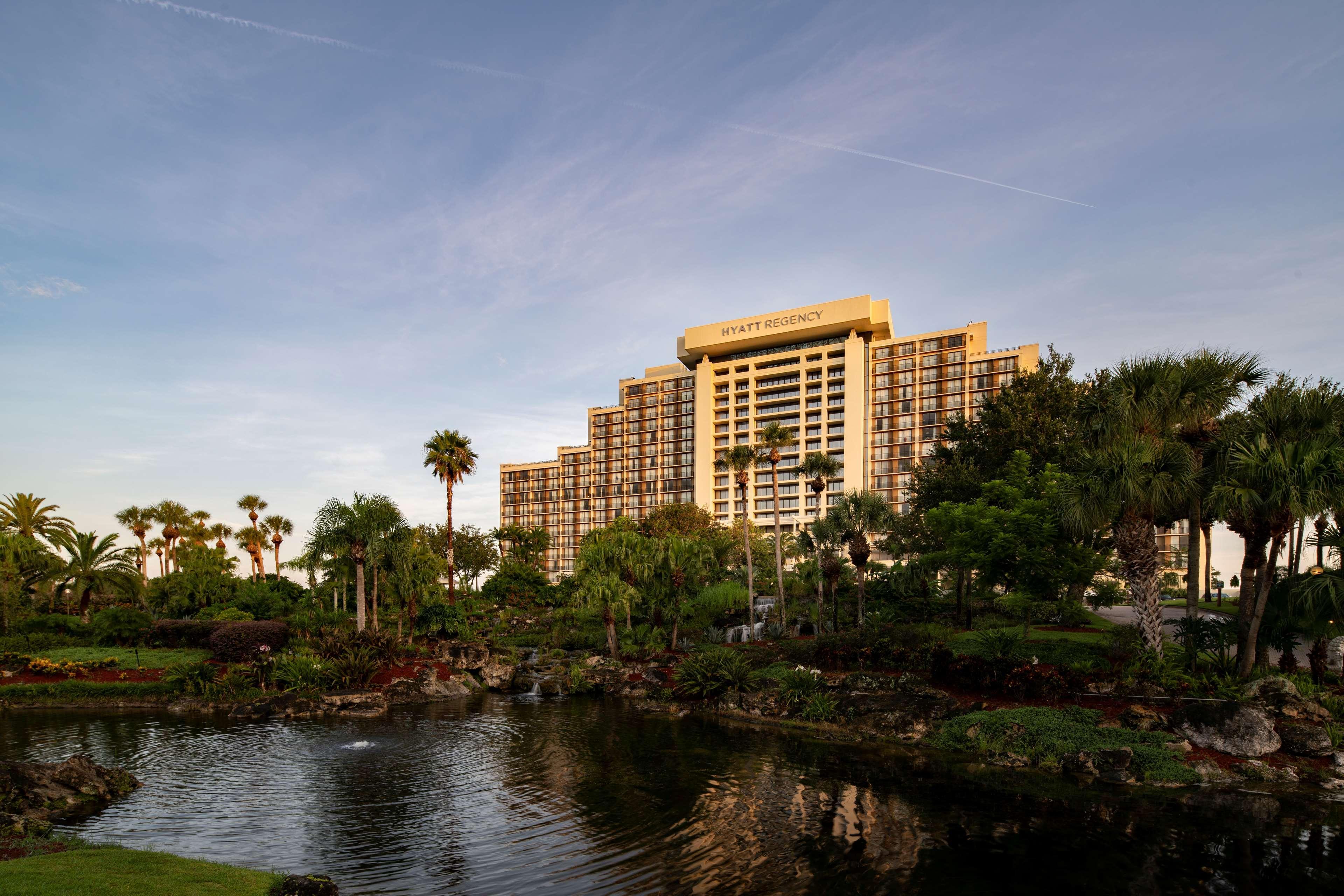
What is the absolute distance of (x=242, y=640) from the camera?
121 ft

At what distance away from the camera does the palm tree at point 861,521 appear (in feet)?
129

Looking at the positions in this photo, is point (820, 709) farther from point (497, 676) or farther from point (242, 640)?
point (242, 640)

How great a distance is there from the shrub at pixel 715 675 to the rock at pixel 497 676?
1081 cm

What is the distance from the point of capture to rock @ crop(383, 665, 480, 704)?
112ft

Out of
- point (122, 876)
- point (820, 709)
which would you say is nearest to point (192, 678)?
point (122, 876)

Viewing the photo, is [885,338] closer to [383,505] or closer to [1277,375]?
[1277,375]

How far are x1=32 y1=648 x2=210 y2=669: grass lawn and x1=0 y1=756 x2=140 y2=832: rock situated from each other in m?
20.5

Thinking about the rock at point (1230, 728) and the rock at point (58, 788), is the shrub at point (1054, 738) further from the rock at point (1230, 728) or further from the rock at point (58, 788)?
the rock at point (58, 788)

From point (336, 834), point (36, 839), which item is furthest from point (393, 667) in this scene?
point (36, 839)

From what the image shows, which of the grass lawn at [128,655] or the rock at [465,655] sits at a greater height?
the grass lawn at [128,655]

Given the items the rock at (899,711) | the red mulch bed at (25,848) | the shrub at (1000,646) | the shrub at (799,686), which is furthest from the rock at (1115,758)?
the red mulch bed at (25,848)

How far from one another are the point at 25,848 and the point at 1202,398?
3375cm

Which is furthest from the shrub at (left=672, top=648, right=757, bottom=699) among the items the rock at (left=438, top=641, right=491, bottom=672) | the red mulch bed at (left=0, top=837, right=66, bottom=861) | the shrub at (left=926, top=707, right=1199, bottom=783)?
the red mulch bed at (left=0, top=837, right=66, bottom=861)

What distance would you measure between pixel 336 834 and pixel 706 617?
123 ft
